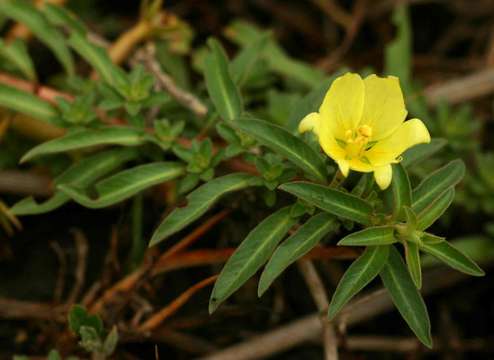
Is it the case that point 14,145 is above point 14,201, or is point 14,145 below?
above

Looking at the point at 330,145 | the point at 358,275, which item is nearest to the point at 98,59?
the point at 330,145

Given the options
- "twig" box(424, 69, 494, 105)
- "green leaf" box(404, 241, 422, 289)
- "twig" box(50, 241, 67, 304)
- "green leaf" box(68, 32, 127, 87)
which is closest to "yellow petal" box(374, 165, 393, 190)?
"green leaf" box(404, 241, 422, 289)

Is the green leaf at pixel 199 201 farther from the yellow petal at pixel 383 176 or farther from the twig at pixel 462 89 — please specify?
the twig at pixel 462 89

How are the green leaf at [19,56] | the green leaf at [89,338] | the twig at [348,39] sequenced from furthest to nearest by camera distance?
the twig at [348,39]
the green leaf at [19,56]
the green leaf at [89,338]

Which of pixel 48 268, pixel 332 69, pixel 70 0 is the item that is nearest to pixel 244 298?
pixel 48 268

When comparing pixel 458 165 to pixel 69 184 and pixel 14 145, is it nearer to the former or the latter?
pixel 69 184

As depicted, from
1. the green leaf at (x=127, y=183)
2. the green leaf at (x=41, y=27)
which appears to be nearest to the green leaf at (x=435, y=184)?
the green leaf at (x=127, y=183)
